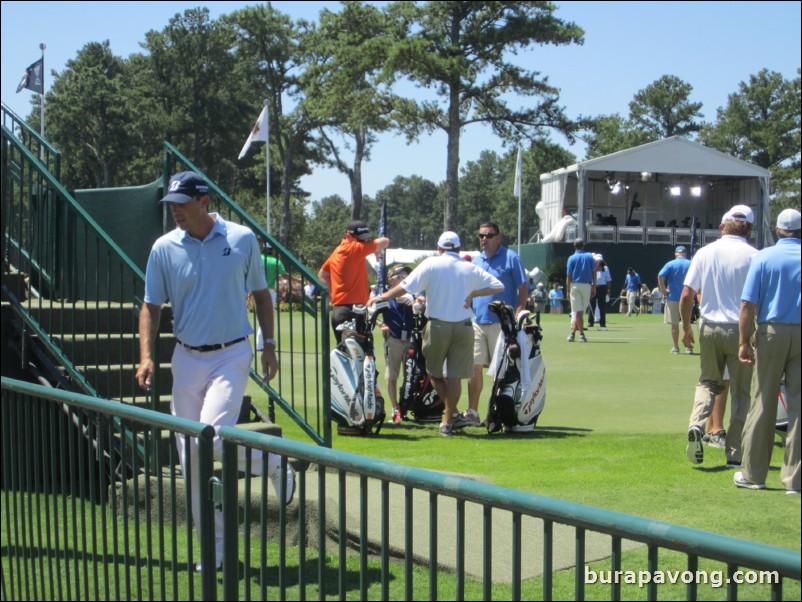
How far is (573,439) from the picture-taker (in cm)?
896

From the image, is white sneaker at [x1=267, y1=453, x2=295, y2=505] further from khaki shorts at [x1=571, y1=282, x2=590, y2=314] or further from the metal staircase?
khaki shorts at [x1=571, y1=282, x2=590, y2=314]

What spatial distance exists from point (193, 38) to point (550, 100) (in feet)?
104

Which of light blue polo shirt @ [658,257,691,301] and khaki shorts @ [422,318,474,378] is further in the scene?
light blue polo shirt @ [658,257,691,301]

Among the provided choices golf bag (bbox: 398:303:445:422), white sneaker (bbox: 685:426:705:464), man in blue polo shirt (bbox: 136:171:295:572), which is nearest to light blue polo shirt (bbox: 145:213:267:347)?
man in blue polo shirt (bbox: 136:171:295:572)

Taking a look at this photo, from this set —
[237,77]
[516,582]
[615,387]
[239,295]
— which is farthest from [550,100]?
[516,582]

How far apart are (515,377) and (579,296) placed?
11.2 meters

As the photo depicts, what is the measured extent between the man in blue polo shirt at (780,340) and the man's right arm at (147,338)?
2982mm

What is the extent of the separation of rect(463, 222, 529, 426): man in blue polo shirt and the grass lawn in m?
0.85

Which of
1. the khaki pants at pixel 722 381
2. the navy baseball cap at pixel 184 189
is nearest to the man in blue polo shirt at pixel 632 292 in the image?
the khaki pants at pixel 722 381

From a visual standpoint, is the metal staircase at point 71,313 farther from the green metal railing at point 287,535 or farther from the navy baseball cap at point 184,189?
the green metal railing at point 287,535

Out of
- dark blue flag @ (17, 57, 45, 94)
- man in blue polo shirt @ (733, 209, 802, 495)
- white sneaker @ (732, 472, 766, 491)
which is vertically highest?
dark blue flag @ (17, 57, 45, 94)

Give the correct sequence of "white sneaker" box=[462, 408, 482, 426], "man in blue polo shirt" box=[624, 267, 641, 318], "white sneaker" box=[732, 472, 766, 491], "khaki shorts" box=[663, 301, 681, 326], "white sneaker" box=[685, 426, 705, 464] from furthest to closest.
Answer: "man in blue polo shirt" box=[624, 267, 641, 318] < "khaki shorts" box=[663, 301, 681, 326] < "white sneaker" box=[462, 408, 482, 426] < "white sneaker" box=[685, 426, 705, 464] < "white sneaker" box=[732, 472, 766, 491]

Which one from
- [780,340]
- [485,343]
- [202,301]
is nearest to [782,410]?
[780,340]

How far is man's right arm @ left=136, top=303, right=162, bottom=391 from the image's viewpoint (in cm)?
555
